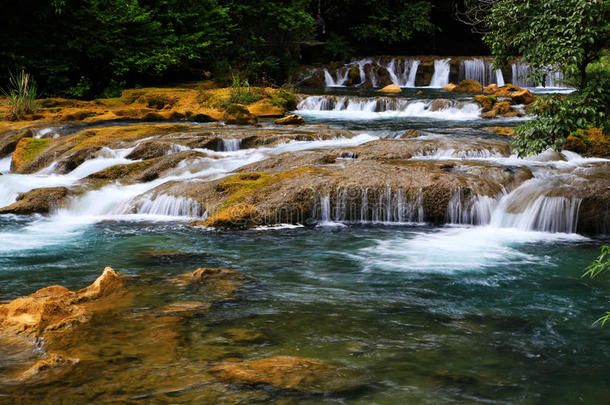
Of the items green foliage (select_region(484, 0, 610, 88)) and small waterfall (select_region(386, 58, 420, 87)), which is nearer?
green foliage (select_region(484, 0, 610, 88))

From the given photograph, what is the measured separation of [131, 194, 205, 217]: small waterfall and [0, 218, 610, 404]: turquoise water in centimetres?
69

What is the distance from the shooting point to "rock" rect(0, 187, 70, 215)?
34.6ft

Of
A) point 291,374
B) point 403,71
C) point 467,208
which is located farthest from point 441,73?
point 291,374

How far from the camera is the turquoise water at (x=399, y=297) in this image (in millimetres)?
4180

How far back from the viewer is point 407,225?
31.6 ft

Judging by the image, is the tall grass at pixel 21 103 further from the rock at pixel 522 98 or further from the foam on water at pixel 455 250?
the rock at pixel 522 98

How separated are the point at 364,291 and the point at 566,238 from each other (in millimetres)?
4198

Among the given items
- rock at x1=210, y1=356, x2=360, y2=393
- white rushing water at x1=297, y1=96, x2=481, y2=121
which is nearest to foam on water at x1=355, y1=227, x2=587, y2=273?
rock at x1=210, y1=356, x2=360, y2=393

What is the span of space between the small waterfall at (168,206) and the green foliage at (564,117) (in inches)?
211

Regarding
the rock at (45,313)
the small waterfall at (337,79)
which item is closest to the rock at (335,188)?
the rock at (45,313)

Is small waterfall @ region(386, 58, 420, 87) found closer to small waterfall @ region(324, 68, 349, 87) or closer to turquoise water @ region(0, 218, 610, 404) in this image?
small waterfall @ region(324, 68, 349, 87)

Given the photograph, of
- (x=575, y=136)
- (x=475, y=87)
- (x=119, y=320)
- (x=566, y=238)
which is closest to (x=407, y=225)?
(x=566, y=238)

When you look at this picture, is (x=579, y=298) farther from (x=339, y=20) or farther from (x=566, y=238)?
(x=339, y=20)

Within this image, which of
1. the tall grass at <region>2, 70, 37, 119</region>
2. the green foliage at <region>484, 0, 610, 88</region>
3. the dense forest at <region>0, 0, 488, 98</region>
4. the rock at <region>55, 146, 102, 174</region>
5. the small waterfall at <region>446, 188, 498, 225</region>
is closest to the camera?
the green foliage at <region>484, 0, 610, 88</region>
